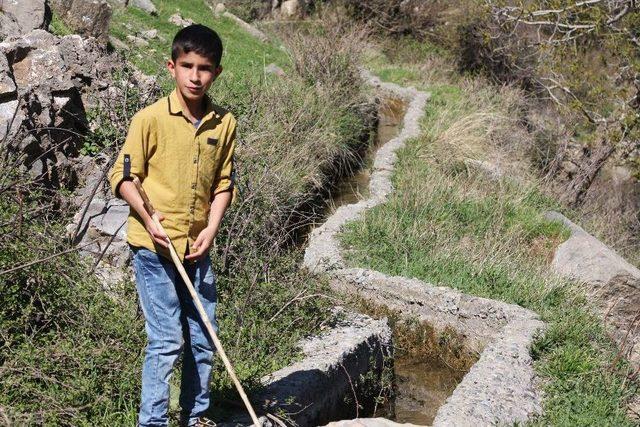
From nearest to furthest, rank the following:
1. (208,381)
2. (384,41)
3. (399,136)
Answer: (208,381), (399,136), (384,41)

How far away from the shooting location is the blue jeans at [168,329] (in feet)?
10.9

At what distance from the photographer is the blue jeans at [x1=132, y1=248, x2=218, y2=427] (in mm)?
3332

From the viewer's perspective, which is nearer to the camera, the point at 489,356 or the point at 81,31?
the point at 489,356

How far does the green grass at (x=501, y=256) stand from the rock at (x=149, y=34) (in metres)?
4.54

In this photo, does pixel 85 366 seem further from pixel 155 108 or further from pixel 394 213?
pixel 394 213

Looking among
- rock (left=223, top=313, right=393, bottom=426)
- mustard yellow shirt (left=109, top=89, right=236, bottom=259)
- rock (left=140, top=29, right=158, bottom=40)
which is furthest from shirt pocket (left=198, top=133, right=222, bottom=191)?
rock (left=140, top=29, right=158, bottom=40)

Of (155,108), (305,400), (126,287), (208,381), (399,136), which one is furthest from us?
(399,136)

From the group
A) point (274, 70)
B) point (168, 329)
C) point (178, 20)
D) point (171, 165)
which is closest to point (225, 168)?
point (171, 165)

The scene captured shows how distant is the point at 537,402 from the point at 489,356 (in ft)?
1.79

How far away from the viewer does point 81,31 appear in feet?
33.2

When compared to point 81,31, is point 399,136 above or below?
below

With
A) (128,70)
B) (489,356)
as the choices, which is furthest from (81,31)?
(489,356)

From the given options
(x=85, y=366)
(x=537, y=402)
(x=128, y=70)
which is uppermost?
(x=128, y=70)

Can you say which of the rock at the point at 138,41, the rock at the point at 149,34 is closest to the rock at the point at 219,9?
the rock at the point at 149,34
